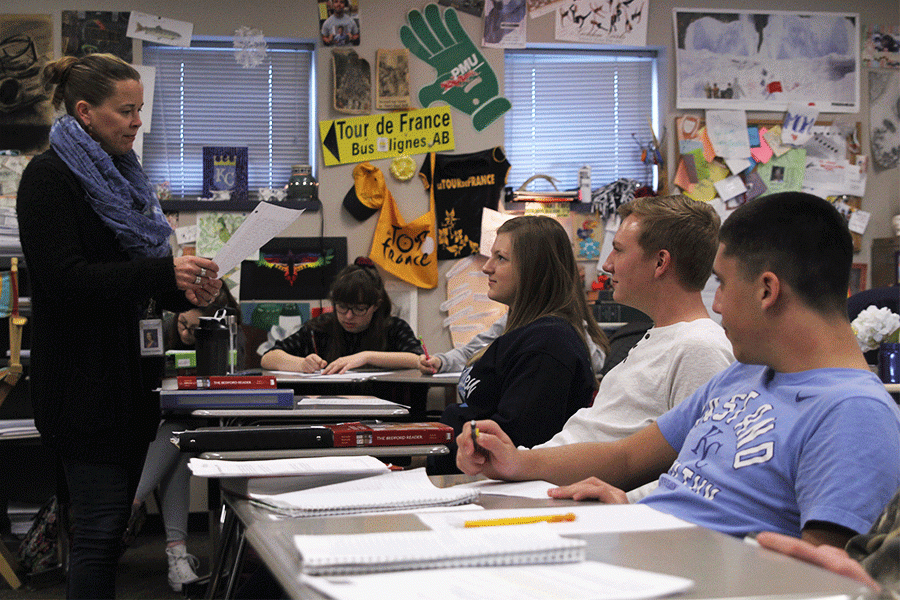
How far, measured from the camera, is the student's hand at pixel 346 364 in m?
3.22

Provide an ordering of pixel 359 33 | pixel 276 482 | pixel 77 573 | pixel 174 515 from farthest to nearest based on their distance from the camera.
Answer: pixel 359 33 → pixel 174 515 → pixel 77 573 → pixel 276 482

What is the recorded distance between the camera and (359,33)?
4.39m

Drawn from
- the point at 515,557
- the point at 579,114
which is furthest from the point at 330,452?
the point at 579,114

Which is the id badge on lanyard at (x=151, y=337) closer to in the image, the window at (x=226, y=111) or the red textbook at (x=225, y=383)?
the red textbook at (x=225, y=383)

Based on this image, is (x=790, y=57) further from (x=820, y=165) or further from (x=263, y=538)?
(x=263, y=538)

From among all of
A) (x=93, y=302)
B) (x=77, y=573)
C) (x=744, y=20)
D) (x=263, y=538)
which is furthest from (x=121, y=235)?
(x=744, y=20)

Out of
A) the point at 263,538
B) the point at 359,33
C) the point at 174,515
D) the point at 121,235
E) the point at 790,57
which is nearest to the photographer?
the point at 263,538

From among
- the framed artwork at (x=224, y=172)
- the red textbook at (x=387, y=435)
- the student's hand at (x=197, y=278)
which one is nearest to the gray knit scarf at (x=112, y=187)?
the student's hand at (x=197, y=278)

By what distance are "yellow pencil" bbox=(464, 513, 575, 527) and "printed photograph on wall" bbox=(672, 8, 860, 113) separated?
13.6ft

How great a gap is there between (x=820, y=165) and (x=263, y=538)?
184 inches

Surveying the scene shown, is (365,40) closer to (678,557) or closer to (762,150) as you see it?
(762,150)

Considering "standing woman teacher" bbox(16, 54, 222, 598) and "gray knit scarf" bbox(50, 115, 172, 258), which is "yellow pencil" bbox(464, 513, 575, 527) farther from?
"gray knit scarf" bbox(50, 115, 172, 258)

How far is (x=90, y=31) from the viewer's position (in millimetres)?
4207

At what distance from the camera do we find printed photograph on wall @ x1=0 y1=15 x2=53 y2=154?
13.6ft
